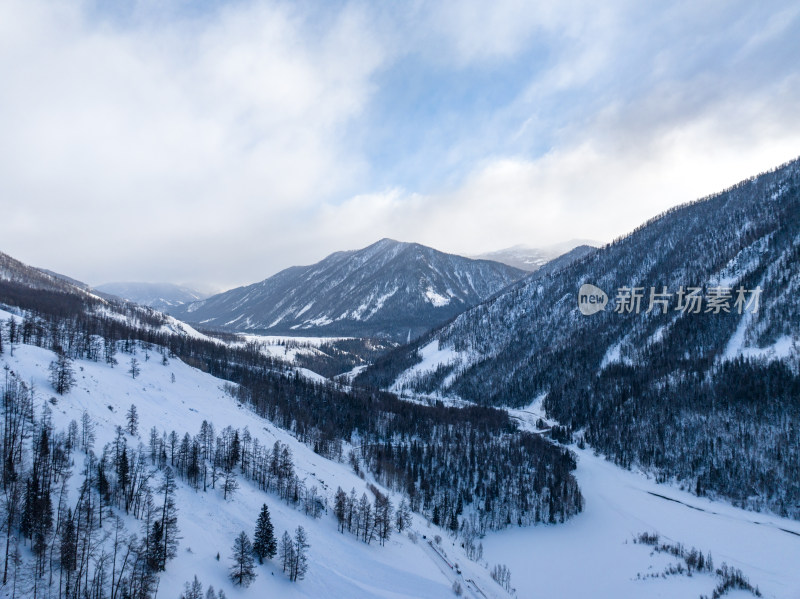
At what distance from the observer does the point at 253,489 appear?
68.6 meters

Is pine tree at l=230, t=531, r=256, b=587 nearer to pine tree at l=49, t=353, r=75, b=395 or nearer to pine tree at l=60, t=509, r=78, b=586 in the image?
pine tree at l=60, t=509, r=78, b=586

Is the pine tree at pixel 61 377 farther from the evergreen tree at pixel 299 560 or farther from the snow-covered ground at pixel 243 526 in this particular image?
the evergreen tree at pixel 299 560

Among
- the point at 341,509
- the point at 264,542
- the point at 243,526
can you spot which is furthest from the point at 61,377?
the point at 341,509

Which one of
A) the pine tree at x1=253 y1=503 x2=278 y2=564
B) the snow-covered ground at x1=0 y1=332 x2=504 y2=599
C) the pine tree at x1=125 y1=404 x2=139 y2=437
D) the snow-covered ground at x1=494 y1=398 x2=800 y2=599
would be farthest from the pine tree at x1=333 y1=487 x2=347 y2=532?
the pine tree at x1=125 y1=404 x2=139 y2=437

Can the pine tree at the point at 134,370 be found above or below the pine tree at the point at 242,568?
above

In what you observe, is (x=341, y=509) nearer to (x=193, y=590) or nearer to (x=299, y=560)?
(x=299, y=560)

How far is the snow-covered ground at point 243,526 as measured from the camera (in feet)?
155

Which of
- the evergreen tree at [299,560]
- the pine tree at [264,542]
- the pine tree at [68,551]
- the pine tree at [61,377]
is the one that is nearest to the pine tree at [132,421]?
the pine tree at [61,377]

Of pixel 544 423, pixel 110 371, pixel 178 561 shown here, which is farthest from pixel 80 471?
pixel 544 423

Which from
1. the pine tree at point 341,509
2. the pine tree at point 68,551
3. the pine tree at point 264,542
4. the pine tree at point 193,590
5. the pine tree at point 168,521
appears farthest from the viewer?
the pine tree at point 341,509

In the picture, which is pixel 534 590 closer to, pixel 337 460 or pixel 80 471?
pixel 337 460

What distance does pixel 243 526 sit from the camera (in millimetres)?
55688

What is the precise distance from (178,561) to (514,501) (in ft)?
294

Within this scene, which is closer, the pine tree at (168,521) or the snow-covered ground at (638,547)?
the pine tree at (168,521)
